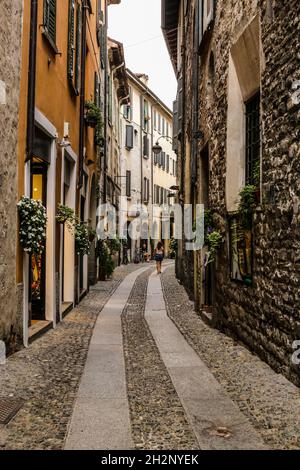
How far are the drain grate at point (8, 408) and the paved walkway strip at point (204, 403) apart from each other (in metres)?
1.33

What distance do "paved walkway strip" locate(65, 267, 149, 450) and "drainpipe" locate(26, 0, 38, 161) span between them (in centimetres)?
258

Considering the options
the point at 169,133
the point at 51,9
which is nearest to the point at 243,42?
the point at 51,9

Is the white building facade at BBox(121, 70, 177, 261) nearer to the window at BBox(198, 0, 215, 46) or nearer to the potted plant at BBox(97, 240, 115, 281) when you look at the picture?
the potted plant at BBox(97, 240, 115, 281)

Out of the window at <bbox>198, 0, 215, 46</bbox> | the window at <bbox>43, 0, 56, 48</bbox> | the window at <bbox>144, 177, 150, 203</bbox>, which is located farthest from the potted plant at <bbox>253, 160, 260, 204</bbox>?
the window at <bbox>144, 177, 150, 203</bbox>

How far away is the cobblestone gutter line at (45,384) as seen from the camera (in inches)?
148

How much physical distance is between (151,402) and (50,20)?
596 cm

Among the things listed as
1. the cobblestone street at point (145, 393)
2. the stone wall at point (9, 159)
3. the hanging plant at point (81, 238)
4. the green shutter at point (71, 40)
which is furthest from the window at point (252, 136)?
the hanging plant at point (81, 238)

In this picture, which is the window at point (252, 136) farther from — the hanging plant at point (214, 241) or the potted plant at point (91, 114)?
the potted plant at point (91, 114)

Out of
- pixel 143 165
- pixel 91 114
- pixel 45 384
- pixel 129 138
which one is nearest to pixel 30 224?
pixel 45 384

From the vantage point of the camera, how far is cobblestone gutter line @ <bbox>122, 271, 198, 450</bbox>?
3.69 meters

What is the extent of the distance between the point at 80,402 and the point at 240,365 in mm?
2119

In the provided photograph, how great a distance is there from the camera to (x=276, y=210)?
18.5 feet

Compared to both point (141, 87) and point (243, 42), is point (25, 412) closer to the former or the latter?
point (243, 42)

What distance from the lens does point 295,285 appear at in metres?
5.08
